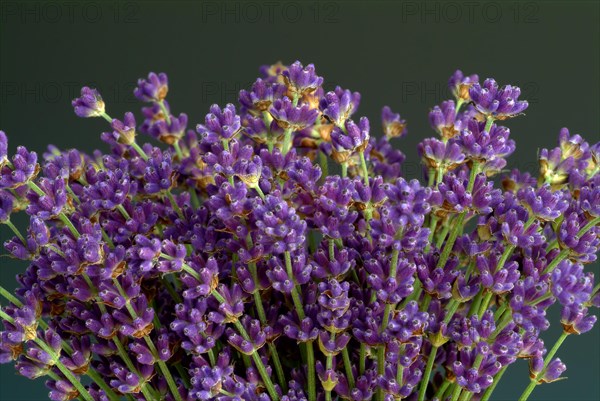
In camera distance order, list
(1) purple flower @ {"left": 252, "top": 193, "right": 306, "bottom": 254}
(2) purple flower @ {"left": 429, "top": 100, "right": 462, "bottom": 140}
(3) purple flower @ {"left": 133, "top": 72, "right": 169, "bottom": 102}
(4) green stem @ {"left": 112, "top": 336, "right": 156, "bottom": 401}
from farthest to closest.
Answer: (3) purple flower @ {"left": 133, "top": 72, "right": 169, "bottom": 102}
(2) purple flower @ {"left": 429, "top": 100, "right": 462, "bottom": 140}
(4) green stem @ {"left": 112, "top": 336, "right": 156, "bottom": 401}
(1) purple flower @ {"left": 252, "top": 193, "right": 306, "bottom": 254}

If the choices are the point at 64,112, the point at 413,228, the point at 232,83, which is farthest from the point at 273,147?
the point at 64,112

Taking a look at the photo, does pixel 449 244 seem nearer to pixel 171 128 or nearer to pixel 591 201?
pixel 591 201

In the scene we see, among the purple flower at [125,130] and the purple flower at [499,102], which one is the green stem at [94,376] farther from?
the purple flower at [499,102]

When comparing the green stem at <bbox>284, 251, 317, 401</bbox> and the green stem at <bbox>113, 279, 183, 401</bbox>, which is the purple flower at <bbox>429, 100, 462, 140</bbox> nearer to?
the green stem at <bbox>284, 251, 317, 401</bbox>

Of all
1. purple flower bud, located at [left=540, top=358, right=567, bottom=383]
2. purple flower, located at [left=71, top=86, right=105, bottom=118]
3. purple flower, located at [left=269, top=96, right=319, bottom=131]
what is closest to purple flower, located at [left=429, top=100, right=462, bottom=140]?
purple flower, located at [left=269, top=96, right=319, bottom=131]

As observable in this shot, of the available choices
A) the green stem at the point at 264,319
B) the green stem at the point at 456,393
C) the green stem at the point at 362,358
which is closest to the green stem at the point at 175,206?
the green stem at the point at 264,319

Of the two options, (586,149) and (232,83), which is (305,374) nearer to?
(586,149)

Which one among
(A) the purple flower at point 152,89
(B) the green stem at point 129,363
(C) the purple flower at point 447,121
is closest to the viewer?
(B) the green stem at point 129,363

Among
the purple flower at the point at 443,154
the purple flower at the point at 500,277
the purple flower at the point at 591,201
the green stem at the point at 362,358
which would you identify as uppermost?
the purple flower at the point at 443,154
